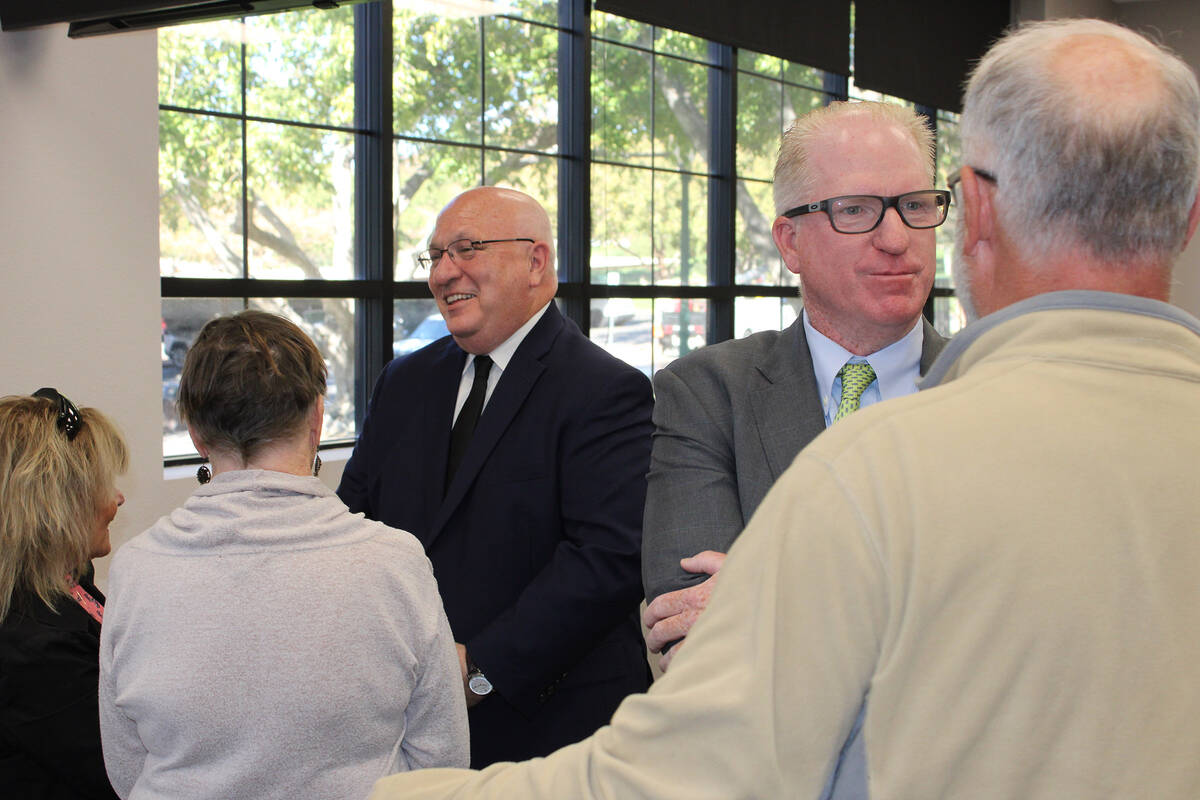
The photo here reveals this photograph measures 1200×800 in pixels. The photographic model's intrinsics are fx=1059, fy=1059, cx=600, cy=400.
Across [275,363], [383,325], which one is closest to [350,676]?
[275,363]

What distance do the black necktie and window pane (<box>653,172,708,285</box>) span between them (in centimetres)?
422

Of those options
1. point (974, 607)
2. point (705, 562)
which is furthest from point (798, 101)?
point (974, 607)

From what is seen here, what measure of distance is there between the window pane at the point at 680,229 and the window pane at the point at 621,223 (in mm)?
100

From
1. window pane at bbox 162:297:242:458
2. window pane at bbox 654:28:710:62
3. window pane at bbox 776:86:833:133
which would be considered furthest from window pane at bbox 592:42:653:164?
window pane at bbox 162:297:242:458

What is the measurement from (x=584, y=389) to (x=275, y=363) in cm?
89

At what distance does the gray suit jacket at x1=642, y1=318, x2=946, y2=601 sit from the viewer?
146 centimetres

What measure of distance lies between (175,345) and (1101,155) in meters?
4.07

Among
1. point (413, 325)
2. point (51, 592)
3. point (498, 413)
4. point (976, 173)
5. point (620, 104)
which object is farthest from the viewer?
point (620, 104)

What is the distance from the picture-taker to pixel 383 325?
5.02m

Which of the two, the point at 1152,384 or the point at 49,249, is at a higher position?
the point at 49,249

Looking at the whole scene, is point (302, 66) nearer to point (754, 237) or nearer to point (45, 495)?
point (45, 495)

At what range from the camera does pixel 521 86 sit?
5691mm

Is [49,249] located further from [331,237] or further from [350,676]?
[350,676]

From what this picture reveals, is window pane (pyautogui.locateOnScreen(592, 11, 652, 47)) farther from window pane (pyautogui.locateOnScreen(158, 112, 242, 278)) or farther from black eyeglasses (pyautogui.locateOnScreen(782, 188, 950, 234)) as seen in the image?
black eyeglasses (pyautogui.locateOnScreen(782, 188, 950, 234))
